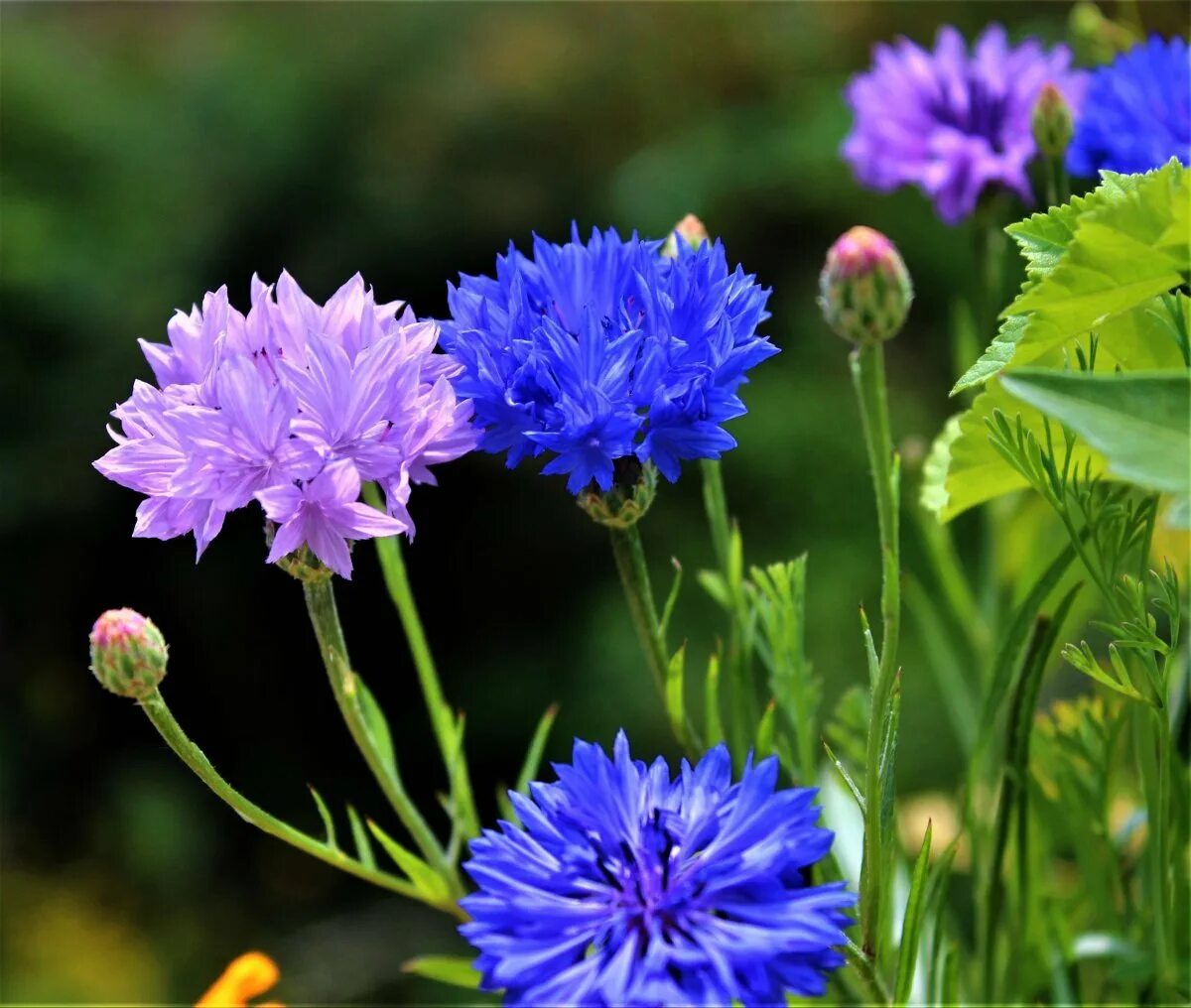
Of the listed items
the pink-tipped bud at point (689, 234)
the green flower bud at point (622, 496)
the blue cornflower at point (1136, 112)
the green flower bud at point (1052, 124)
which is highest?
the blue cornflower at point (1136, 112)

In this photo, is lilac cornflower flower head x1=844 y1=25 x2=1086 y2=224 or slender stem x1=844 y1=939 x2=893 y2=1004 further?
lilac cornflower flower head x1=844 y1=25 x2=1086 y2=224

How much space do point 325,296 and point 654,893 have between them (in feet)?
2.25

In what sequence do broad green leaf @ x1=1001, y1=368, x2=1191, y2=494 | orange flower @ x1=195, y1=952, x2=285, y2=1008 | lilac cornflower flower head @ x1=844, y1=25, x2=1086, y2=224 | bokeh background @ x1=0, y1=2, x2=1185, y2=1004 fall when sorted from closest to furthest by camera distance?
broad green leaf @ x1=1001, y1=368, x2=1191, y2=494 < orange flower @ x1=195, y1=952, x2=285, y2=1008 < lilac cornflower flower head @ x1=844, y1=25, x2=1086, y2=224 < bokeh background @ x1=0, y1=2, x2=1185, y2=1004

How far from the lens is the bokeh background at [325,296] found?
843 millimetres

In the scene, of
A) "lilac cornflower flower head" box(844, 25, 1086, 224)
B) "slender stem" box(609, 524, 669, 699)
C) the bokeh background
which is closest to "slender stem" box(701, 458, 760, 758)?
"slender stem" box(609, 524, 669, 699)

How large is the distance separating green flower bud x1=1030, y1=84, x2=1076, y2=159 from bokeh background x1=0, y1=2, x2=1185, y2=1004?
483 mm

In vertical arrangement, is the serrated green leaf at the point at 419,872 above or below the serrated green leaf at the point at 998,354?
below

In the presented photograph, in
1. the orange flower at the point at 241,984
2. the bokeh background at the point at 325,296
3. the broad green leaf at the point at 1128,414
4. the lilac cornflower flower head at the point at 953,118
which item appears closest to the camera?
the broad green leaf at the point at 1128,414

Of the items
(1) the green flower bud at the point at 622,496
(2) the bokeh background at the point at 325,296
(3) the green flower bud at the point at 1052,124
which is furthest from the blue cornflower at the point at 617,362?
(2) the bokeh background at the point at 325,296

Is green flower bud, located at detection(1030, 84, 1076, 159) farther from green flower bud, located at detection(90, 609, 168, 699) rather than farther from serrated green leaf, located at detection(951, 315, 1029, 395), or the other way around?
green flower bud, located at detection(90, 609, 168, 699)

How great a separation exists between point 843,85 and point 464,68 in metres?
0.25

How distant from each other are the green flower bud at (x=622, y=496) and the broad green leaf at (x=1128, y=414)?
89 mm

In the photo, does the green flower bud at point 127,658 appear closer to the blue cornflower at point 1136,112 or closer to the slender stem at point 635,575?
the slender stem at point 635,575

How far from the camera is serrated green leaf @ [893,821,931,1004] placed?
0.71 feet
